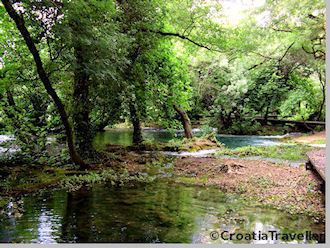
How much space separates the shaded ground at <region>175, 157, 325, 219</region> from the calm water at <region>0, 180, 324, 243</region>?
2.35 ft

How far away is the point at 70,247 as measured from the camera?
5.02 metres

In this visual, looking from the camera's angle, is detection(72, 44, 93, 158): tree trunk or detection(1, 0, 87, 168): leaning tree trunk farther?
detection(72, 44, 93, 158): tree trunk

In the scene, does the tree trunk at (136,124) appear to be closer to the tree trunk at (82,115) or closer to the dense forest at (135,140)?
the dense forest at (135,140)

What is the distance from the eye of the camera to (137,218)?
667cm

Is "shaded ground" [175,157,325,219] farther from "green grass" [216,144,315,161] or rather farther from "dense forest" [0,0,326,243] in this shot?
"green grass" [216,144,315,161]

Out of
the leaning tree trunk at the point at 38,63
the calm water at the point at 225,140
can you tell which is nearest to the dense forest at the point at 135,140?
the leaning tree trunk at the point at 38,63

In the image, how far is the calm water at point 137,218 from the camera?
572cm

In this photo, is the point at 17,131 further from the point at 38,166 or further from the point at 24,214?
the point at 24,214

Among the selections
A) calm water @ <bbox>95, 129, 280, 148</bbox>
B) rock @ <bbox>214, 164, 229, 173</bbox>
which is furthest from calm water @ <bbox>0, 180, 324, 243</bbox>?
calm water @ <bbox>95, 129, 280, 148</bbox>

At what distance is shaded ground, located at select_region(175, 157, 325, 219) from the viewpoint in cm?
790

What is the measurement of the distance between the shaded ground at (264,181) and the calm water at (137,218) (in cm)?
72

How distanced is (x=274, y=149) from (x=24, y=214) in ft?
49.0

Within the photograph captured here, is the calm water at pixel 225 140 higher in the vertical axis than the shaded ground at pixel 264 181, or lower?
higher

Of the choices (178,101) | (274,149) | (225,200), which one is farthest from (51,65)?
(274,149)
